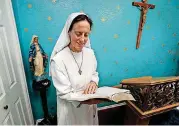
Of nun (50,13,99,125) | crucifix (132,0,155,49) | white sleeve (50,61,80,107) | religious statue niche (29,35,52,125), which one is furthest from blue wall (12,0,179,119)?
white sleeve (50,61,80,107)

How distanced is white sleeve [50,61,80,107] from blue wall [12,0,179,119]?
730 mm

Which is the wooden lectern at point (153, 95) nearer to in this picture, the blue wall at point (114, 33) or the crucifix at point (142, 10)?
the blue wall at point (114, 33)

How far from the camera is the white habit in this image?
3.53ft

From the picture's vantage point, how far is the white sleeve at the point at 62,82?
1058 mm

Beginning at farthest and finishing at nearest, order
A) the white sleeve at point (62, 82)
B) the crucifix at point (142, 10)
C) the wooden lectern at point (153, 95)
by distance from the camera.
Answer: the crucifix at point (142, 10) < the wooden lectern at point (153, 95) < the white sleeve at point (62, 82)

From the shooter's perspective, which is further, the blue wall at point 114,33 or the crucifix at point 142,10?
the crucifix at point 142,10

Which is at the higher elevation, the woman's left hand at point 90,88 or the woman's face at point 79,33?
the woman's face at point 79,33

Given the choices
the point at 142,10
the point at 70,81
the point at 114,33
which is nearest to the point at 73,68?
the point at 70,81

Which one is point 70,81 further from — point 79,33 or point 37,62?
point 37,62

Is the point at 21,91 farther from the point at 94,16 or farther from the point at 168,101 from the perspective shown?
the point at 168,101

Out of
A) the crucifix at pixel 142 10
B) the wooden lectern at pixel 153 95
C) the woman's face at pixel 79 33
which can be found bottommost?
the wooden lectern at pixel 153 95

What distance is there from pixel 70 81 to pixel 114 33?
3.66 ft

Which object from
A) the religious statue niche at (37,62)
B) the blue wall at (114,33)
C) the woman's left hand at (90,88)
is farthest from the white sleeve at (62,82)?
the blue wall at (114,33)

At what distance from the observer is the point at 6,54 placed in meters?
1.32
